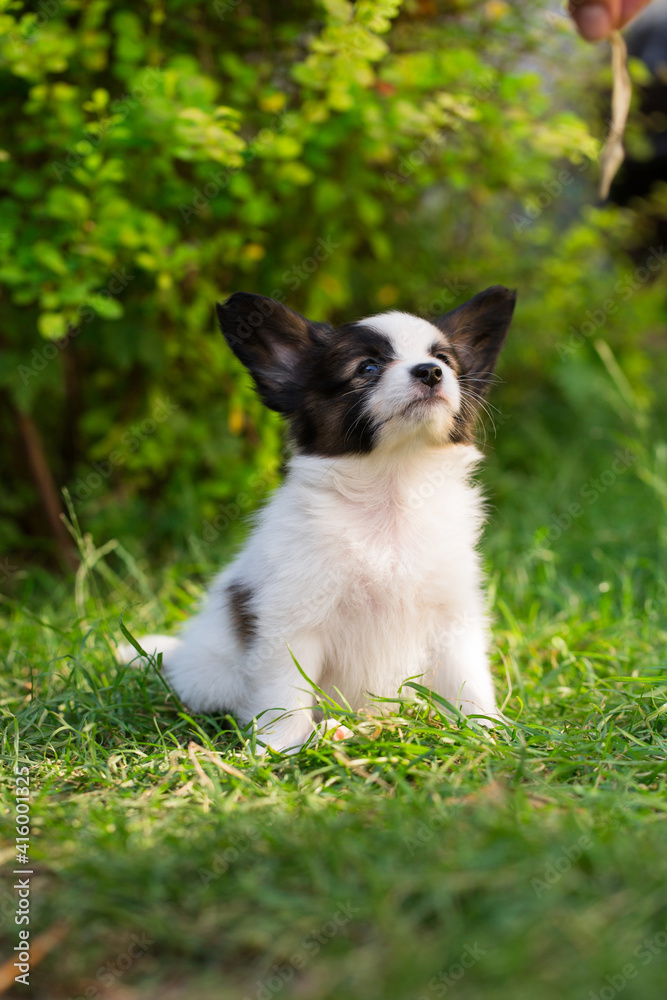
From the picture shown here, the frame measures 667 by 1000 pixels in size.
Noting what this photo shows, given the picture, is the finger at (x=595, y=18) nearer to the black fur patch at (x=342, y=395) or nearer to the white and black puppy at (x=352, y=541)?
the white and black puppy at (x=352, y=541)

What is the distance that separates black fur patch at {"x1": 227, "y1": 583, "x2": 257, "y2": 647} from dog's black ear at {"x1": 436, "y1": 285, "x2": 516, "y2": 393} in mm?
1203

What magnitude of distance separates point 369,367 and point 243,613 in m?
0.99

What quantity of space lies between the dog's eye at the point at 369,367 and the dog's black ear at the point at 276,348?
27cm

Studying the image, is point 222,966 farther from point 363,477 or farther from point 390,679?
point 363,477

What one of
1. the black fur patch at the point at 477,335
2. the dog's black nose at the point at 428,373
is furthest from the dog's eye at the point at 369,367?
the black fur patch at the point at 477,335

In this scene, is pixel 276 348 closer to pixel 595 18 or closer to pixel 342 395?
pixel 342 395

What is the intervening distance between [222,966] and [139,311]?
3924 millimetres

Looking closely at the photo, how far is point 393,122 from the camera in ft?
13.3

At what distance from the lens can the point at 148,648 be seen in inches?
136

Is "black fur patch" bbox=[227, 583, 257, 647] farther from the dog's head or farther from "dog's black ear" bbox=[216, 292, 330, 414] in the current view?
"dog's black ear" bbox=[216, 292, 330, 414]

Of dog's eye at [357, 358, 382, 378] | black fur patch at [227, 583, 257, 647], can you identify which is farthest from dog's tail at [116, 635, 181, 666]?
dog's eye at [357, 358, 382, 378]

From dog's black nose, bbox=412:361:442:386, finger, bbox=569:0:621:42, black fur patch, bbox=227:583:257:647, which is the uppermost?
finger, bbox=569:0:621:42

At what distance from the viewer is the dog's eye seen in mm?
2990

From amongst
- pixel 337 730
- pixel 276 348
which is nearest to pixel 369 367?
pixel 276 348
